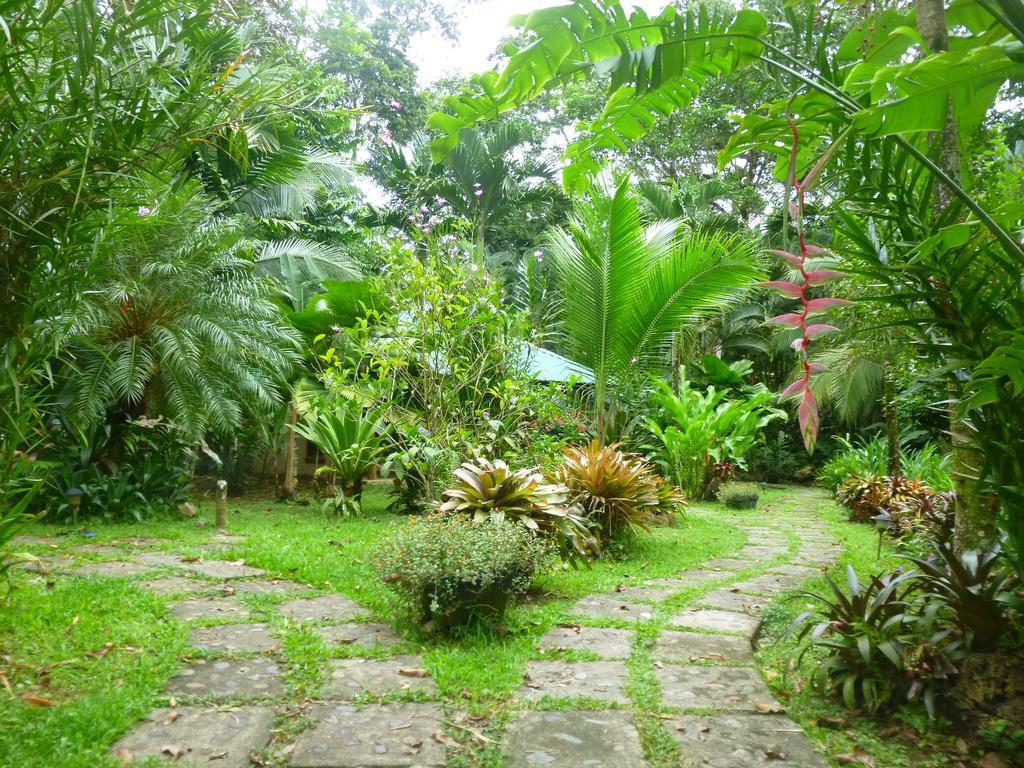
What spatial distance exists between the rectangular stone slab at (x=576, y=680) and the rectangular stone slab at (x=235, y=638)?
1191 millimetres

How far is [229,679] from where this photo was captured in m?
2.86

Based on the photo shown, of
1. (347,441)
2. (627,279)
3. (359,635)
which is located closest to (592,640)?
(359,635)

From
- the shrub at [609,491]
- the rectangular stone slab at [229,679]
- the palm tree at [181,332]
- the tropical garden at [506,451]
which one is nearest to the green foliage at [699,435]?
the tropical garden at [506,451]

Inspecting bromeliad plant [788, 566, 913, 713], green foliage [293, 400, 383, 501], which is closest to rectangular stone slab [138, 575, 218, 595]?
bromeliad plant [788, 566, 913, 713]

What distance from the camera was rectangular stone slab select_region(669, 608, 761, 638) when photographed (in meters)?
3.71

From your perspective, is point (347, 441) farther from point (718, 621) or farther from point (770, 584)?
point (718, 621)

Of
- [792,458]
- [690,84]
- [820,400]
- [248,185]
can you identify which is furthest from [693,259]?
[792,458]

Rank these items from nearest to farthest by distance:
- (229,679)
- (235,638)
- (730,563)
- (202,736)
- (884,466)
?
(202,736) → (229,679) → (235,638) → (730,563) → (884,466)

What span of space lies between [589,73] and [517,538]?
7.30 feet

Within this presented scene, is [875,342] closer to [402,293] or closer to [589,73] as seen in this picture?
[402,293]

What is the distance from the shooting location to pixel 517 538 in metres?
3.71

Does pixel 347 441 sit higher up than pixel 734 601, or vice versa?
pixel 347 441

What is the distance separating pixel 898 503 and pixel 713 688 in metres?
4.87

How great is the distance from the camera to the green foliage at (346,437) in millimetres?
7652
